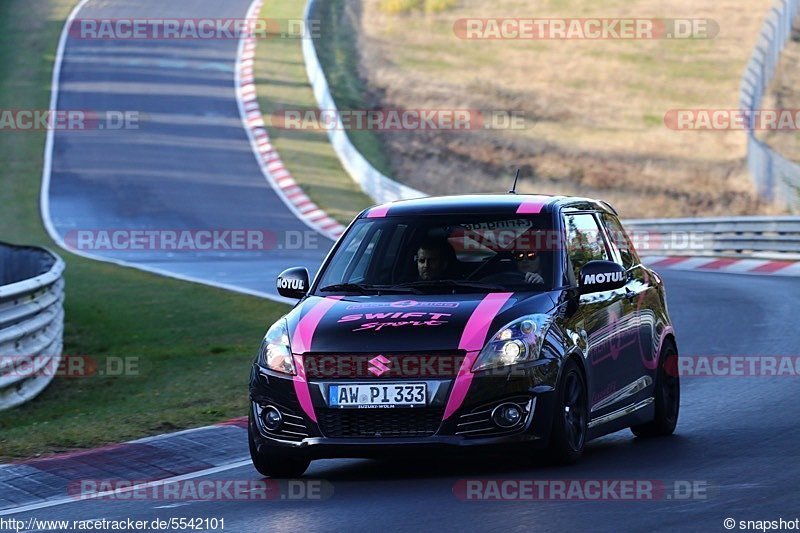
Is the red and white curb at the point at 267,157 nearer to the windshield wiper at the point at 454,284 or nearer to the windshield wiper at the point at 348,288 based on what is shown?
the windshield wiper at the point at 348,288

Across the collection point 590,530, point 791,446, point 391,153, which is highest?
point 590,530

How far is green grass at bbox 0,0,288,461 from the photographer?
11219 mm

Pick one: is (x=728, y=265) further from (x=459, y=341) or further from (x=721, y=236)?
(x=459, y=341)

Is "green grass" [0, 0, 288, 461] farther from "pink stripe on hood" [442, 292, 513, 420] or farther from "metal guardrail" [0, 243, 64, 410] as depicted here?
"pink stripe on hood" [442, 292, 513, 420]

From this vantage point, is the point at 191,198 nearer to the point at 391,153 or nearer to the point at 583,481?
the point at 391,153

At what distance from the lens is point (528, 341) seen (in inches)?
327

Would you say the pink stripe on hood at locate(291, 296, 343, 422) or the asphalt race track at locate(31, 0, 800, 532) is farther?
the pink stripe on hood at locate(291, 296, 343, 422)

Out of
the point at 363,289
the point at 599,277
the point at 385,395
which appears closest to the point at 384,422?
the point at 385,395

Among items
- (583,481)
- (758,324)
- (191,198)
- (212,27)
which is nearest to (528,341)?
(583,481)

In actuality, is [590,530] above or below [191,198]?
above

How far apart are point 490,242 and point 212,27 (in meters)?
43.9

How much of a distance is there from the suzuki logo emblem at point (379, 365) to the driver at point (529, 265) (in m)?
1.27

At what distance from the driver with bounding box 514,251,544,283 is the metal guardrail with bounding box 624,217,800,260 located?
16.9 meters

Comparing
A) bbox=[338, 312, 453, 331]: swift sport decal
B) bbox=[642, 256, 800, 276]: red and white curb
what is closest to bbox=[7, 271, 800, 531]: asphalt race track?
bbox=[338, 312, 453, 331]: swift sport decal
